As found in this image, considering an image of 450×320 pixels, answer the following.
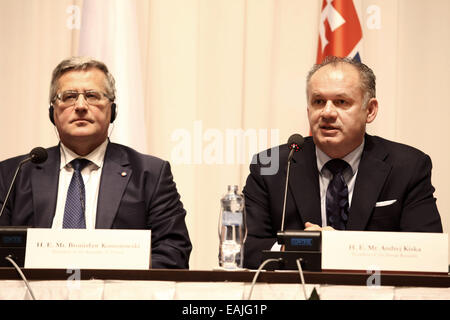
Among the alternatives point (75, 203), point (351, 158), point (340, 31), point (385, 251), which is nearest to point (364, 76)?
point (351, 158)

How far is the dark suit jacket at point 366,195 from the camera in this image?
9.15 ft

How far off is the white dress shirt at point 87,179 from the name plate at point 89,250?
0.86 m

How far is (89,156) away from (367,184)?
136 cm

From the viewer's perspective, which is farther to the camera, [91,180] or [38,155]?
[91,180]

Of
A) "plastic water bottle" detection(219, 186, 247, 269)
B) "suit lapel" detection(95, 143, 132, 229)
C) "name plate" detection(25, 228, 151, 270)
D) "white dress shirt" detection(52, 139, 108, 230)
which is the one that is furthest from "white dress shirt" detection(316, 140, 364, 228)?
"name plate" detection(25, 228, 151, 270)

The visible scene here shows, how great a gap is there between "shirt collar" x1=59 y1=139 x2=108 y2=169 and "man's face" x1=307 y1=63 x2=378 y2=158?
1.05 metres

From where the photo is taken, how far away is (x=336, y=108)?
2896 mm

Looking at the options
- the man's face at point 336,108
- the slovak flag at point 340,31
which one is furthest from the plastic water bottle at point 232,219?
the slovak flag at point 340,31

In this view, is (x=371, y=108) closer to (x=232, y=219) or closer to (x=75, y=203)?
(x=232, y=219)

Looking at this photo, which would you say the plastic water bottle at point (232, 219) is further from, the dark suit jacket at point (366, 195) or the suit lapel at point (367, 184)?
the suit lapel at point (367, 184)

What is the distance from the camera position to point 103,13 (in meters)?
3.82

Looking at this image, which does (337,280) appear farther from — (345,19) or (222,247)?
(345,19)

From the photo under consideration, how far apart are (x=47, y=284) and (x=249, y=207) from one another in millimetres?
1303
